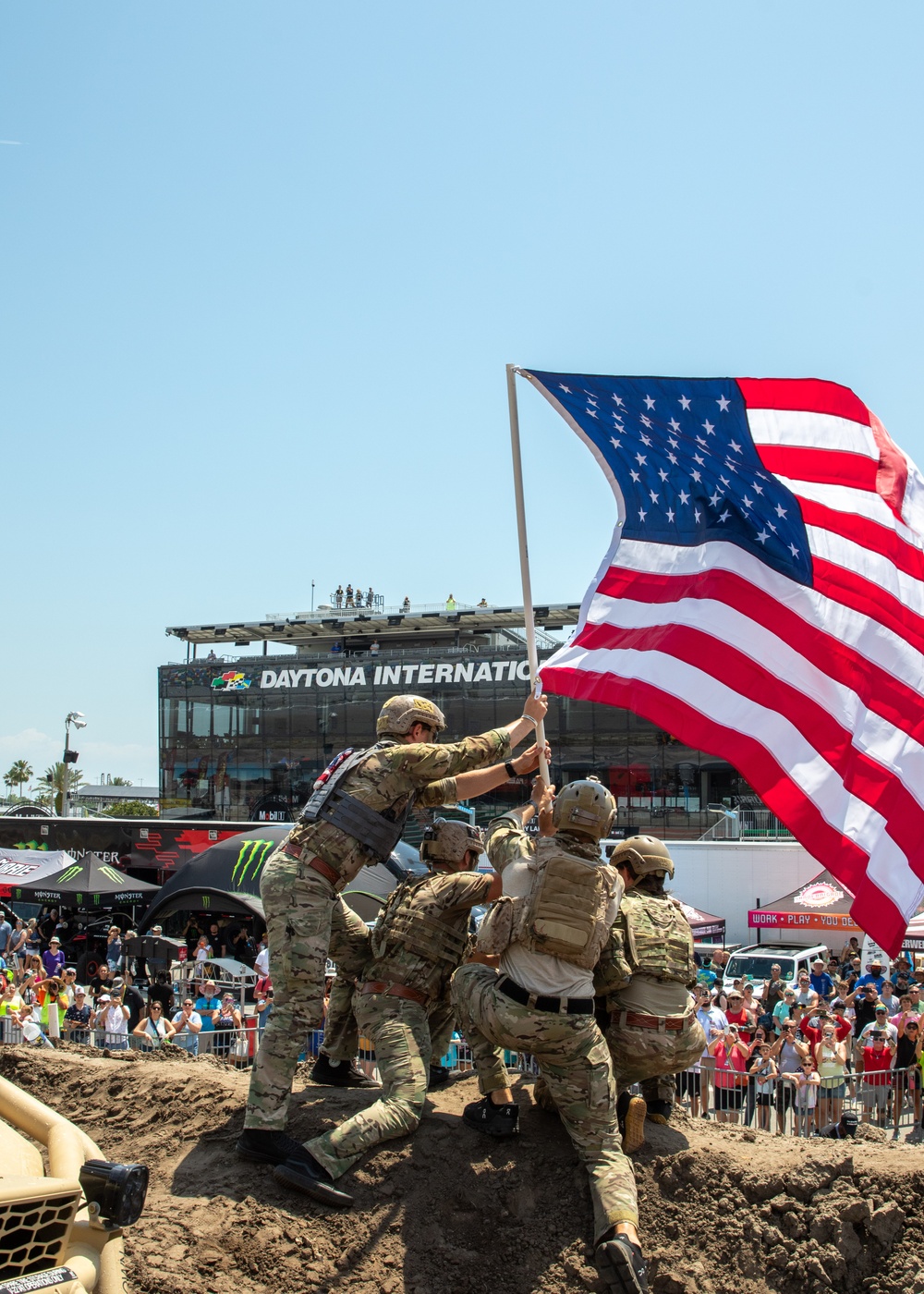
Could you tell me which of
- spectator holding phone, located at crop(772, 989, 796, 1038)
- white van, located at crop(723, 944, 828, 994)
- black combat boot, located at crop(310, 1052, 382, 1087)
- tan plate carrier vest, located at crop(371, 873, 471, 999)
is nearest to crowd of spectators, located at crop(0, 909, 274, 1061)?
black combat boot, located at crop(310, 1052, 382, 1087)

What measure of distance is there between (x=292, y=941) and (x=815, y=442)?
13.5 feet

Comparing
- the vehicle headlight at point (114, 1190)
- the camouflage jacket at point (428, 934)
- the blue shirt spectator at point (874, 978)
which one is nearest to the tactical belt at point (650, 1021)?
the camouflage jacket at point (428, 934)

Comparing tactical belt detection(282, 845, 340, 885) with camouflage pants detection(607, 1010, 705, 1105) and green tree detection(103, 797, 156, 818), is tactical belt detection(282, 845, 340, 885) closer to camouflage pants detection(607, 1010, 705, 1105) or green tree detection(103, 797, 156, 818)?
camouflage pants detection(607, 1010, 705, 1105)

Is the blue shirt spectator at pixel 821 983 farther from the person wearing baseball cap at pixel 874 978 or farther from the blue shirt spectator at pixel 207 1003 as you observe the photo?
the blue shirt spectator at pixel 207 1003

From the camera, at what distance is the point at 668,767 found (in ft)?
141

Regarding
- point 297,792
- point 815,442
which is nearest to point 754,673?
point 815,442

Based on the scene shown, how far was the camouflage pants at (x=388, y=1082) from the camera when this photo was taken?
209 inches

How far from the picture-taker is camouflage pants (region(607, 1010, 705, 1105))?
19.5 feet

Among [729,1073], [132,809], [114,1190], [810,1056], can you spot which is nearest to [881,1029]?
[810,1056]

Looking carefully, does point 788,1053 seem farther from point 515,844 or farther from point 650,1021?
A: point 515,844

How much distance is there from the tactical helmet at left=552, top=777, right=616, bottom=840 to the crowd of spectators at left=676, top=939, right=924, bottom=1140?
2.57m

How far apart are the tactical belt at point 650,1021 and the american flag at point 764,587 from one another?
129 centimetres

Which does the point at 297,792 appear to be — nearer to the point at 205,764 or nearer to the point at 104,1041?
the point at 205,764

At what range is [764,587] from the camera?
Answer: 6.91m
